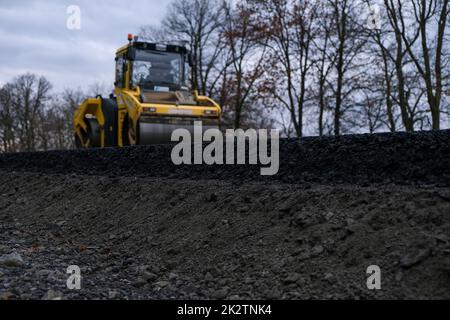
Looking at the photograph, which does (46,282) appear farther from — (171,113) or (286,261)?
(171,113)

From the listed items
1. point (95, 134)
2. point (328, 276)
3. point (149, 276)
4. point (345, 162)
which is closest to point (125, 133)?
point (95, 134)

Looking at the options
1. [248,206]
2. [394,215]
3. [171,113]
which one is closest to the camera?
[394,215]

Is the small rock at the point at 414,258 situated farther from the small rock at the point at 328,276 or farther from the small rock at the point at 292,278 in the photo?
the small rock at the point at 292,278

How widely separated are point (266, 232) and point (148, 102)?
7621 millimetres

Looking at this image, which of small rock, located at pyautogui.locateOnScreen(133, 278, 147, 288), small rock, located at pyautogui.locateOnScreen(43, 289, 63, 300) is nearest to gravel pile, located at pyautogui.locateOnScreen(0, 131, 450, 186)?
small rock, located at pyautogui.locateOnScreen(133, 278, 147, 288)

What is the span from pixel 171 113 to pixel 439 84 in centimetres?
1066

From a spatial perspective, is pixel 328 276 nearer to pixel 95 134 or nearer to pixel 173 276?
pixel 173 276

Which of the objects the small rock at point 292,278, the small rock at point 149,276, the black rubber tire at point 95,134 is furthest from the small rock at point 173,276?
the black rubber tire at point 95,134

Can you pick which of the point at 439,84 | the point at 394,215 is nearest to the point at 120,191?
the point at 394,215

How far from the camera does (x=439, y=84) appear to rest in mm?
17266

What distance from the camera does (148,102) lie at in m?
11.7

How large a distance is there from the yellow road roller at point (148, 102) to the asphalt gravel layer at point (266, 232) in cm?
373

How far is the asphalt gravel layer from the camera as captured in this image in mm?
3732

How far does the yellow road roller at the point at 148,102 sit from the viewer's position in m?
11.5
